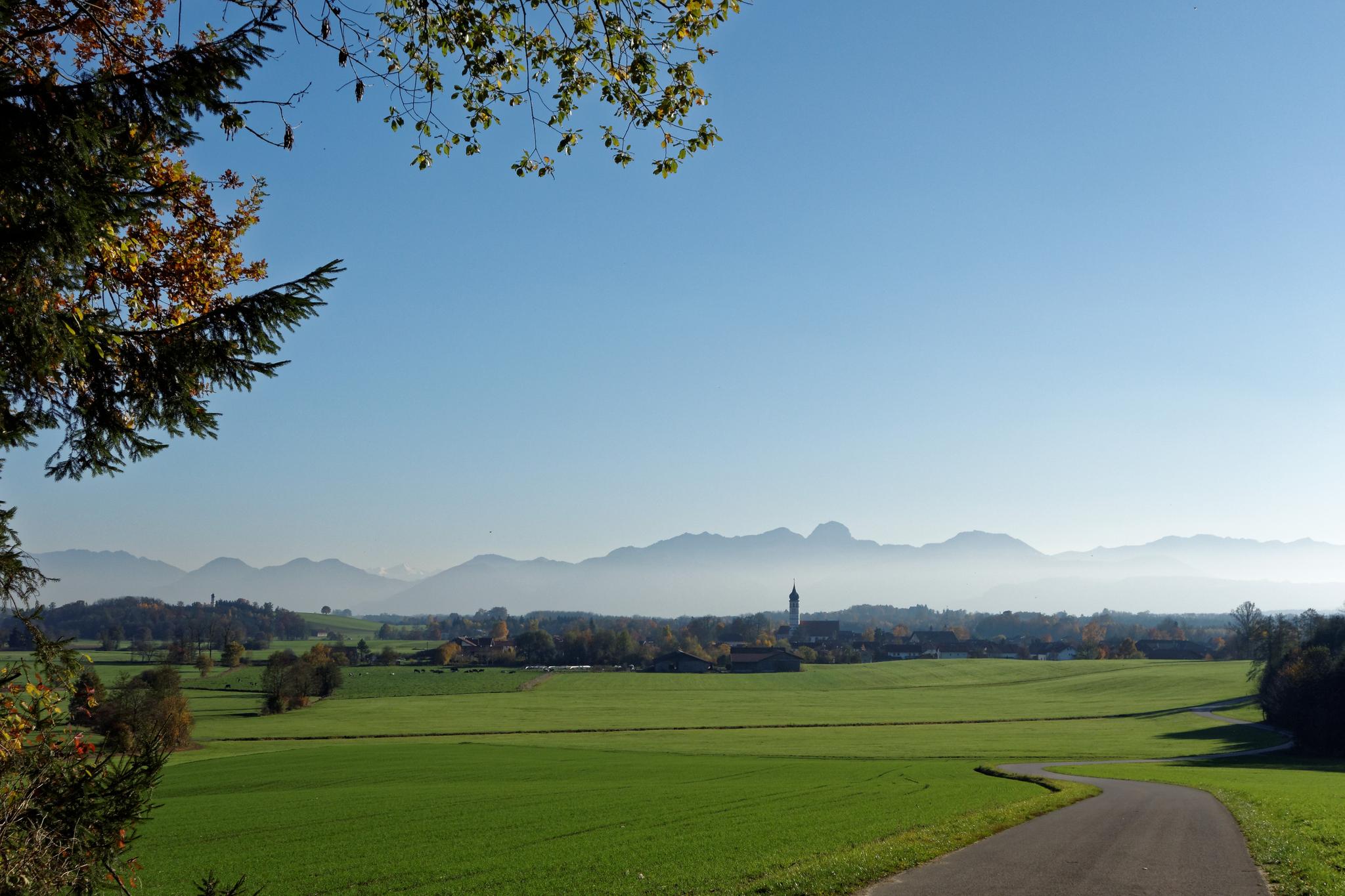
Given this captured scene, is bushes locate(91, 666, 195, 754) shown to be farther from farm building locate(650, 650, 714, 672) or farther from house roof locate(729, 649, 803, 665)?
house roof locate(729, 649, 803, 665)

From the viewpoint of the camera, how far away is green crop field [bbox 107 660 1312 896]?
74.4 feet

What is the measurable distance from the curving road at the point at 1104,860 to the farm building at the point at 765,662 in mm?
130533

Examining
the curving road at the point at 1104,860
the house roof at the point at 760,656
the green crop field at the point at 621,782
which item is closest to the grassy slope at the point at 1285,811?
the curving road at the point at 1104,860

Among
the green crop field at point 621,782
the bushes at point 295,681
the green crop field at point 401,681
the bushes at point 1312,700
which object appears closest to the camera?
the green crop field at point 621,782

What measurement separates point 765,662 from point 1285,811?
13361 centimetres

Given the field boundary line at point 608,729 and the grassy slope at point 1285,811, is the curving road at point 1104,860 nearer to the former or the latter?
the grassy slope at point 1285,811

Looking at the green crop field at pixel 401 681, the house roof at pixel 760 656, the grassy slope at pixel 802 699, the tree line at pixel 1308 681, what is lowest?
the green crop field at pixel 401 681

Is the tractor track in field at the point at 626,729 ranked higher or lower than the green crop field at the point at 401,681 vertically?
higher

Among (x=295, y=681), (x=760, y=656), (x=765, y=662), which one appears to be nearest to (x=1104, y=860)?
(x=295, y=681)

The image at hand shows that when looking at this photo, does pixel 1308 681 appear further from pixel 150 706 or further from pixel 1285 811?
pixel 150 706

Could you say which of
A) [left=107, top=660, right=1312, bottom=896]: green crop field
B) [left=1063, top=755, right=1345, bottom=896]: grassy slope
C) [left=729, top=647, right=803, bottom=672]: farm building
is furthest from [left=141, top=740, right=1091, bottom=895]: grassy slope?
[left=729, top=647, right=803, bottom=672]: farm building

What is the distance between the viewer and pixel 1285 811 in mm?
26078

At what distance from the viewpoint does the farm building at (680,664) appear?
15538cm

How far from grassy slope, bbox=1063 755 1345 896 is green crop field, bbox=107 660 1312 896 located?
230 inches
